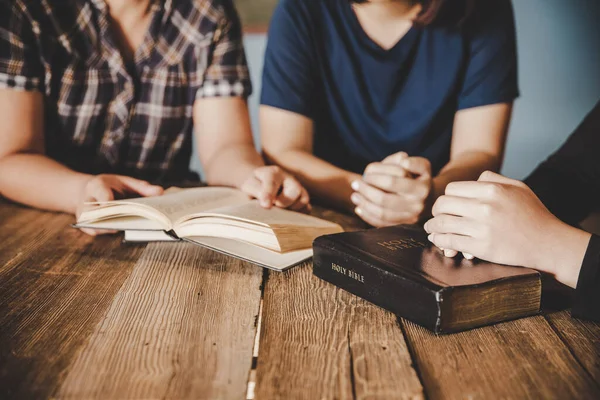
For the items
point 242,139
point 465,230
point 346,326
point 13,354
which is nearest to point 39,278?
point 13,354

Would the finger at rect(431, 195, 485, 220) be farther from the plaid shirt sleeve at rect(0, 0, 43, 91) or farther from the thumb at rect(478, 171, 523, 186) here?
the plaid shirt sleeve at rect(0, 0, 43, 91)

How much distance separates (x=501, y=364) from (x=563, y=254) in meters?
0.21

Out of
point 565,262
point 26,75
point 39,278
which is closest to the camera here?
point 565,262

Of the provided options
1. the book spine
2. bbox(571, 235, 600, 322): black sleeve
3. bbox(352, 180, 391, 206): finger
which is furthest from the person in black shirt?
bbox(352, 180, 391, 206): finger

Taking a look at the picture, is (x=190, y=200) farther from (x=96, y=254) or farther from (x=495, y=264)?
(x=495, y=264)

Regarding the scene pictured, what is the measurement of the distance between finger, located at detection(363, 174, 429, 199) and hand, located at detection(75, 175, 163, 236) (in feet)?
1.45

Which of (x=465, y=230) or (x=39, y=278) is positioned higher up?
(x=465, y=230)

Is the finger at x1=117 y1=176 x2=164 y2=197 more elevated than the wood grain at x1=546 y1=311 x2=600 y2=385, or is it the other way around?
the wood grain at x1=546 y1=311 x2=600 y2=385

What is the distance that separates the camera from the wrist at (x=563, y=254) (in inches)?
28.5

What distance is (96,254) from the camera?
3.07 feet

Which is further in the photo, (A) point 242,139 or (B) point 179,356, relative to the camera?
(A) point 242,139

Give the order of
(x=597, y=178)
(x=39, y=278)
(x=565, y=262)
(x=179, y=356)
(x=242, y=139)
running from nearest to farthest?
(x=179, y=356) < (x=565, y=262) < (x=39, y=278) < (x=597, y=178) < (x=242, y=139)

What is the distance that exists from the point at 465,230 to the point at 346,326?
218 mm

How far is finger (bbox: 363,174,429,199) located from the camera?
107cm
